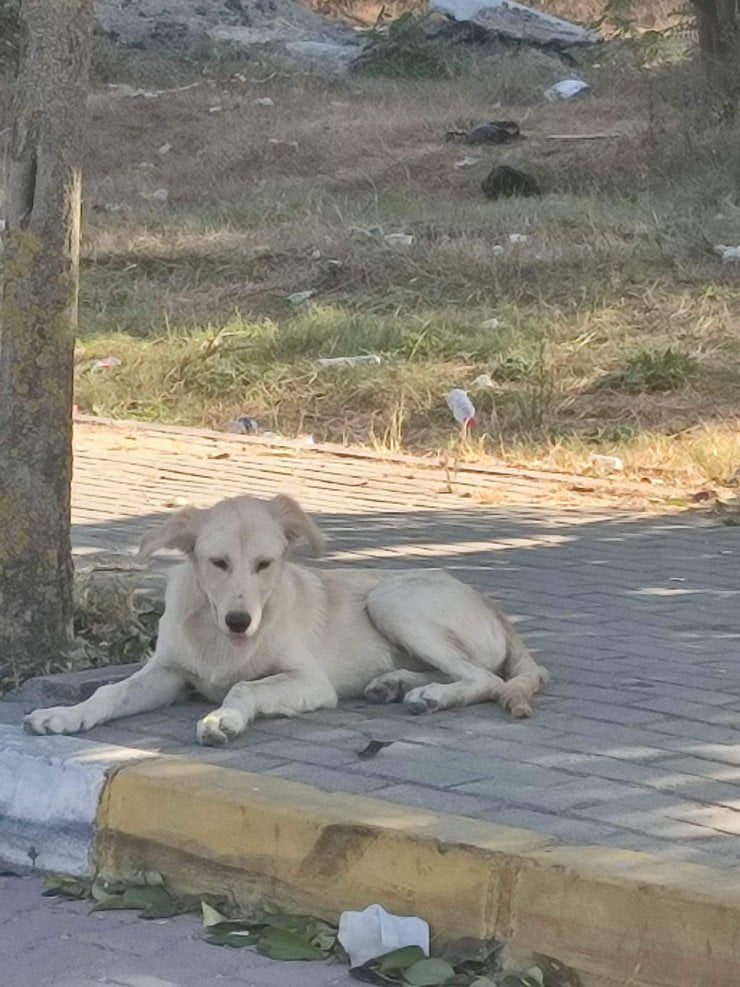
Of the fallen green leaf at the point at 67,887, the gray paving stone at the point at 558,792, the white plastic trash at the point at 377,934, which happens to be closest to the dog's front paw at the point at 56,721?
the fallen green leaf at the point at 67,887

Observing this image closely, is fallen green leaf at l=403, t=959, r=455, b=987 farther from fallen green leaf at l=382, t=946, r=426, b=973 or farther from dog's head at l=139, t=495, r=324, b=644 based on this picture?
dog's head at l=139, t=495, r=324, b=644

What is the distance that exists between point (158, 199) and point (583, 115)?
23.0ft

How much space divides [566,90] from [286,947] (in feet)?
80.5

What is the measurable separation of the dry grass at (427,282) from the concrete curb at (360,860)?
587 cm

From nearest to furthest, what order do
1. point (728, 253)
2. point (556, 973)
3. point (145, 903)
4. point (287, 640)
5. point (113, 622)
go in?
point (556, 973)
point (145, 903)
point (287, 640)
point (113, 622)
point (728, 253)

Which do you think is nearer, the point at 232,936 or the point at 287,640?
the point at 232,936

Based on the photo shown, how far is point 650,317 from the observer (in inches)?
532

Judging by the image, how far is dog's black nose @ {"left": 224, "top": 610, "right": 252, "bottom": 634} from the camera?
514cm

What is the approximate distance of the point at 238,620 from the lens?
5145 millimetres

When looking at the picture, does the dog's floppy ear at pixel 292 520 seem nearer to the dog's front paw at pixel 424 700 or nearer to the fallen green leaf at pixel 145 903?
the dog's front paw at pixel 424 700

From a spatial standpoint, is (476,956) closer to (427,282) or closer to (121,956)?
(121,956)

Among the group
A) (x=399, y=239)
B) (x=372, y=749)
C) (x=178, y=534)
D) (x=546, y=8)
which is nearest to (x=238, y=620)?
(x=178, y=534)

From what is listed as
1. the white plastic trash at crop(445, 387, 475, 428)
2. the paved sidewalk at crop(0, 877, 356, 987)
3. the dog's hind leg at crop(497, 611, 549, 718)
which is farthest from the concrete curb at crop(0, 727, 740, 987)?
the white plastic trash at crop(445, 387, 475, 428)

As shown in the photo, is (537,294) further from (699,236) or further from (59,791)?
(59,791)
